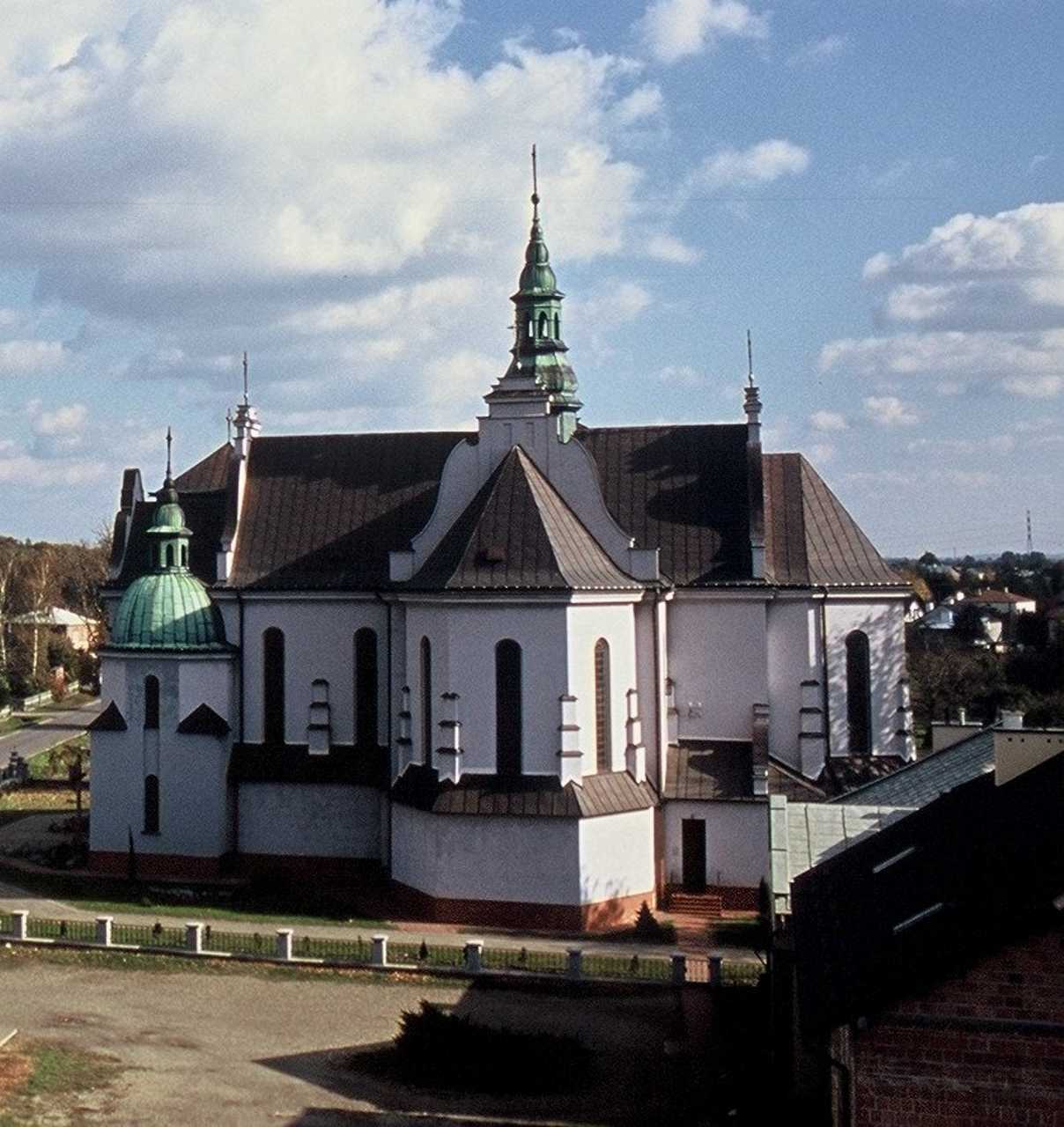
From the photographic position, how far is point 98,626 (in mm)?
89625

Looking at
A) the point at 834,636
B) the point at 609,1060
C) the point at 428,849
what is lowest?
the point at 609,1060

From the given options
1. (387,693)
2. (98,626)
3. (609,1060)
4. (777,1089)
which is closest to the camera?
(777,1089)

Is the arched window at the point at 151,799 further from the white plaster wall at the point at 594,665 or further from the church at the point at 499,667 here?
the white plaster wall at the point at 594,665

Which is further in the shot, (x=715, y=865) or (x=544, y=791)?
(x=715, y=865)

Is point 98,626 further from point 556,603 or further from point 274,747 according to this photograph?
point 556,603

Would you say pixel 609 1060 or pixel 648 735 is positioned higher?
pixel 648 735

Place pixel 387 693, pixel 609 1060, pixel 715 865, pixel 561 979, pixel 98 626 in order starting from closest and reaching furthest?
pixel 609 1060
pixel 561 979
pixel 715 865
pixel 387 693
pixel 98 626

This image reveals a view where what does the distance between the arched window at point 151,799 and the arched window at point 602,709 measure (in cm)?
1336

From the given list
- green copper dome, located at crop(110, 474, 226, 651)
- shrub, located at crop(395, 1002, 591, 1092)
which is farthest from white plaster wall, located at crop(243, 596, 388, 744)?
shrub, located at crop(395, 1002, 591, 1092)

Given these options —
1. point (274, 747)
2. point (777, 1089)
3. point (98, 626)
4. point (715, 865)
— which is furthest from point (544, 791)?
point (98, 626)

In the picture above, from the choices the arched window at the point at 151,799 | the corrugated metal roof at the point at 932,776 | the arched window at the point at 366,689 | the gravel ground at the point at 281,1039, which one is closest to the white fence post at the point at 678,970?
the gravel ground at the point at 281,1039

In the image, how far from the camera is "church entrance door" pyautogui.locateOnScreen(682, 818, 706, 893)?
36.1 meters

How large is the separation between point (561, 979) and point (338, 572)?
50.5 feet

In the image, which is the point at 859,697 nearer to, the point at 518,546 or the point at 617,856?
the point at 617,856
